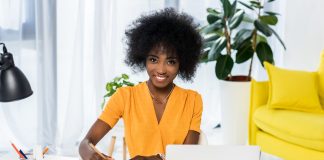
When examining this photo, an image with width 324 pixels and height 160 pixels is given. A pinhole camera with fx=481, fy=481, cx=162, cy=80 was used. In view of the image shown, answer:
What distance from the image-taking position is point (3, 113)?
3039mm

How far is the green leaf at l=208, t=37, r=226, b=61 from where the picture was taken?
3.09m

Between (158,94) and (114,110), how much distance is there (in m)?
0.16

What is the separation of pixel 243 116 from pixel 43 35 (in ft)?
4.69

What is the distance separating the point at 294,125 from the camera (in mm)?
2777

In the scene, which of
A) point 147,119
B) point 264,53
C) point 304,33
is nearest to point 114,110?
point 147,119

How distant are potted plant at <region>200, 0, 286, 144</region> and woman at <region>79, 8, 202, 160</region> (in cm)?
139

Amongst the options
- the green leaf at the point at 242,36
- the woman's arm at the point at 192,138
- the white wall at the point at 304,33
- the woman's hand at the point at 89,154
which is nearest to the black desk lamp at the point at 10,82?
the woman's hand at the point at 89,154

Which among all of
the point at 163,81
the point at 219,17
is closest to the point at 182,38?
the point at 163,81

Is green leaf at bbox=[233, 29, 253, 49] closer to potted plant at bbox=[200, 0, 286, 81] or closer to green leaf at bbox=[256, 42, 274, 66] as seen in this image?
potted plant at bbox=[200, 0, 286, 81]

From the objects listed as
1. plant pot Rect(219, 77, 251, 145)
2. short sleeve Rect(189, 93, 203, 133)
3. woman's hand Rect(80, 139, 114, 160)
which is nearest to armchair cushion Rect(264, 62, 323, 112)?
plant pot Rect(219, 77, 251, 145)

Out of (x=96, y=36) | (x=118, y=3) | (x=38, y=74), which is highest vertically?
(x=118, y=3)

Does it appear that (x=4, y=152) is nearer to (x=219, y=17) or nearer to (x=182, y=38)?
(x=219, y=17)

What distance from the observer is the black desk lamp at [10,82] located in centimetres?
130

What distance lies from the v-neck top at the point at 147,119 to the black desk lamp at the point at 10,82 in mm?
356
